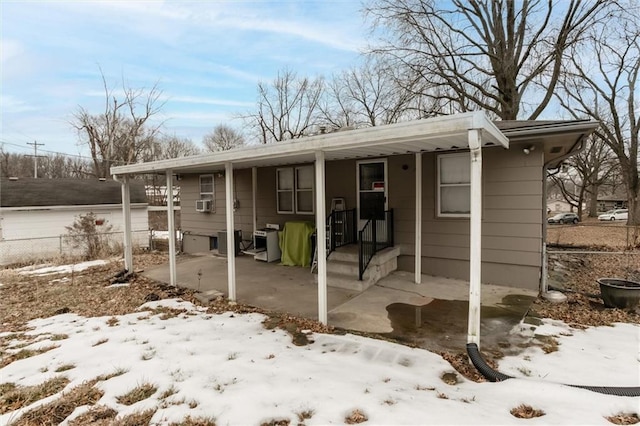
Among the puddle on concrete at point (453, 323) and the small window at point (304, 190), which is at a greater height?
the small window at point (304, 190)

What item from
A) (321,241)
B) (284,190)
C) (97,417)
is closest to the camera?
(97,417)

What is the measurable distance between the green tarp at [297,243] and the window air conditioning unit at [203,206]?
11.2ft

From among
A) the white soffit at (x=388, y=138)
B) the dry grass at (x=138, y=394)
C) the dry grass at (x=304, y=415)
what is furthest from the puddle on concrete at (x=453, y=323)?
the dry grass at (x=138, y=394)

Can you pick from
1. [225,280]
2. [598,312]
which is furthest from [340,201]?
[598,312]

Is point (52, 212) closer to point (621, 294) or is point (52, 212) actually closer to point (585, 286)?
point (585, 286)

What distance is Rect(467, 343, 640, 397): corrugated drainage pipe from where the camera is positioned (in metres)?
2.59

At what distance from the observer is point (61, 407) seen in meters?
2.71

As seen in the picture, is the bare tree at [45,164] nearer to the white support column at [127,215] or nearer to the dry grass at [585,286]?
the white support column at [127,215]

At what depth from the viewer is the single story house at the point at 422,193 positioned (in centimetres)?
465

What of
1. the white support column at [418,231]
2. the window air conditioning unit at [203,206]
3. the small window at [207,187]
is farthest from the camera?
the small window at [207,187]

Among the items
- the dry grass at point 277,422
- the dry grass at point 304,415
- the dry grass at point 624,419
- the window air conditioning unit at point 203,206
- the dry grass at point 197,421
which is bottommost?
the dry grass at point 197,421

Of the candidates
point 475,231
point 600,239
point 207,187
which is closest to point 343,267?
point 475,231

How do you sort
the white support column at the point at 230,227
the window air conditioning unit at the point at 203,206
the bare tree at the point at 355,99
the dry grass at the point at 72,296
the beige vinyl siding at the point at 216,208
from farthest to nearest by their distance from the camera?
the bare tree at the point at 355,99
the window air conditioning unit at the point at 203,206
the beige vinyl siding at the point at 216,208
the white support column at the point at 230,227
the dry grass at the point at 72,296

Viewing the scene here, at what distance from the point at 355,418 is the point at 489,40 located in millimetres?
17118
